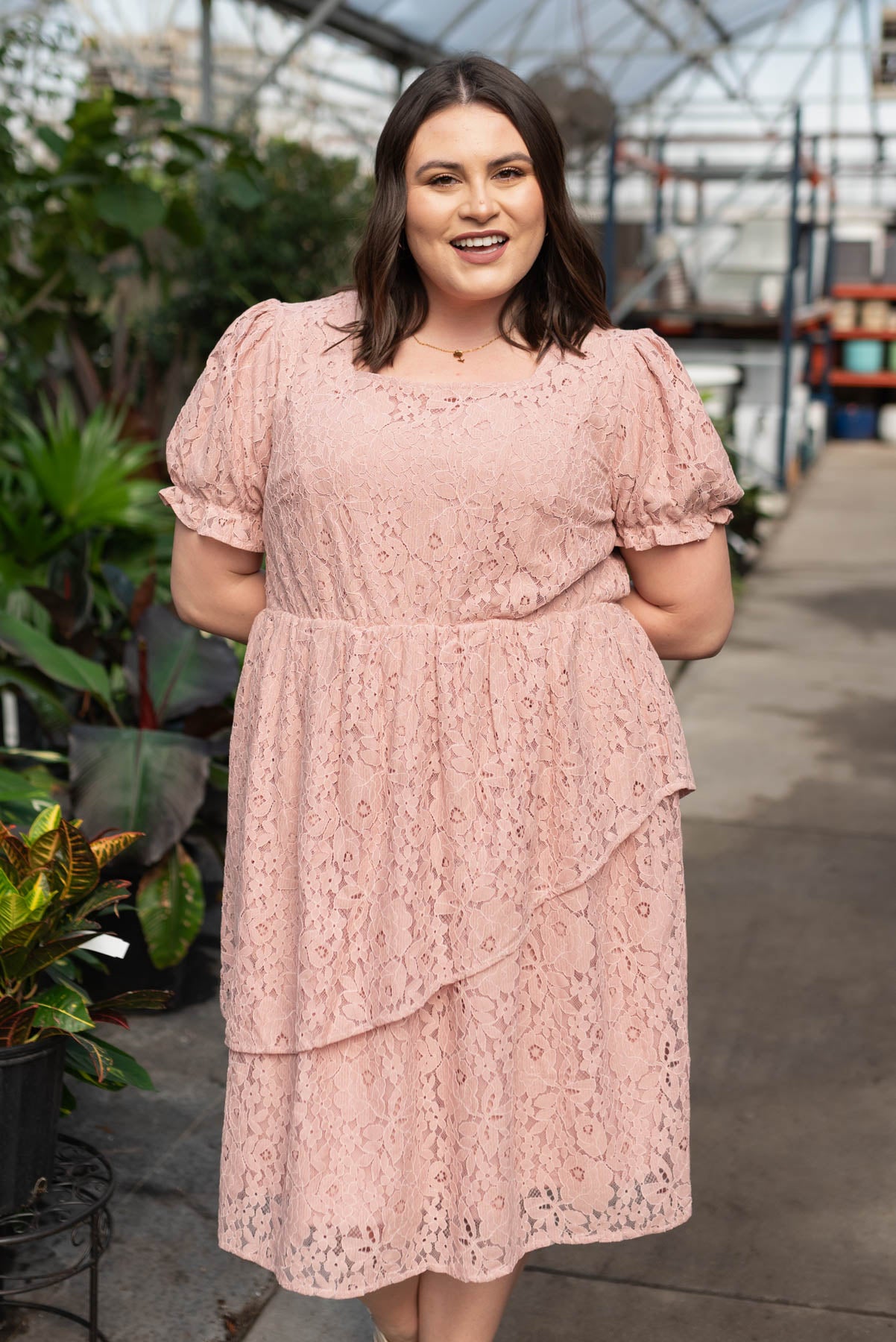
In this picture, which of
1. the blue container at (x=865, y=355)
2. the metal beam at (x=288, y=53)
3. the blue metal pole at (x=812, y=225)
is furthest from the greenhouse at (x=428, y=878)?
the blue container at (x=865, y=355)

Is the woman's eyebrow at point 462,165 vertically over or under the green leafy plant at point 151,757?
over

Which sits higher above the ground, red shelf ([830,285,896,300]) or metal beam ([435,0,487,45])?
metal beam ([435,0,487,45])

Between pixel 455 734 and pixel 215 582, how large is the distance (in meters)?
0.41

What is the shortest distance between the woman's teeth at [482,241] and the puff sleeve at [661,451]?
176 mm

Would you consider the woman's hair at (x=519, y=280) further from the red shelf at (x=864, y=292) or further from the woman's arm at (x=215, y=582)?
the red shelf at (x=864, y=292)

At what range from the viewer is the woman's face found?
5.39 feet

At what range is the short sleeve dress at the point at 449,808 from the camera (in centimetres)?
165

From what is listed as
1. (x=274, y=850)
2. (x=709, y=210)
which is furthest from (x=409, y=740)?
(x=709, y=210)

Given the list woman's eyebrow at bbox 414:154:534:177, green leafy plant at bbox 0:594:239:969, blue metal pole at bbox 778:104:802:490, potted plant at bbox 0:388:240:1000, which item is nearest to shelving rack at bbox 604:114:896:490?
blue metal pole at bbox 778:104:802:490

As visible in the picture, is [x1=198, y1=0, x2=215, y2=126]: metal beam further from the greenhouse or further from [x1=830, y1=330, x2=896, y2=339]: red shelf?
[x1=830, y1=330, x2=896, y2=339]: red shelf

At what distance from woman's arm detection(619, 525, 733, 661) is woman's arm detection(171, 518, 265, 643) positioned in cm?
44

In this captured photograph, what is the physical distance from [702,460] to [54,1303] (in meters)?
1.57

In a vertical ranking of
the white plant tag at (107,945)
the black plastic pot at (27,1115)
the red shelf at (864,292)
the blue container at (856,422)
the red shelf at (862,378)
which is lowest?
the blue container at (856,422)

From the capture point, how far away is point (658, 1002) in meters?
1.78
